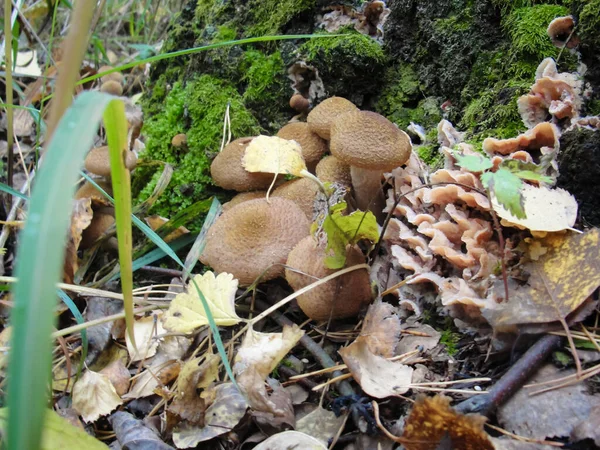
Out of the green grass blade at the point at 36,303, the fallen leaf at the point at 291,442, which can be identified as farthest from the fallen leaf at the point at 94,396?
the green grass blade at the point at 36,303

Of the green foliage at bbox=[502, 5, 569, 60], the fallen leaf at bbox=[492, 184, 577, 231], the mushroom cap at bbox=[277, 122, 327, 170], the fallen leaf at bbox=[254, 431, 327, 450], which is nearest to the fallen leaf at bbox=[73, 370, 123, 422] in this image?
the fallen leaf at bbox=[254, 431, 327, 450]

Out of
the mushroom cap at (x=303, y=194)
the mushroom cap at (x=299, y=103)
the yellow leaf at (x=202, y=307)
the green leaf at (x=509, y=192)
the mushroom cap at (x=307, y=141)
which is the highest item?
the green leaf at (x=509, y=192)

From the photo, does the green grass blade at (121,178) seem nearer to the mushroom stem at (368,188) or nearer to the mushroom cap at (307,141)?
the mushroom stem at (368,188)

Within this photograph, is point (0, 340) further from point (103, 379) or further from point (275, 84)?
point (275, 84)

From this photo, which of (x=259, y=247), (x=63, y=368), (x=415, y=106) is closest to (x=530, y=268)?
(x=259, y=247)

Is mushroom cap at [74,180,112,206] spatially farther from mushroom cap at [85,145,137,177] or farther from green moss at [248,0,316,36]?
green moss at [248,0,316,36]

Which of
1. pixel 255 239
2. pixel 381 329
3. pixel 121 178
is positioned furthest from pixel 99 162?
pixel 381 329
